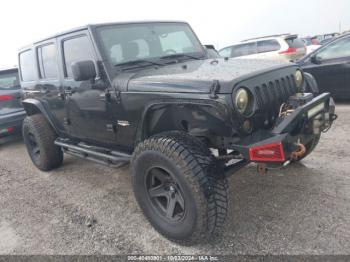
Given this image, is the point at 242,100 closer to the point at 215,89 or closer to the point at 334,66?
the point at 215,89

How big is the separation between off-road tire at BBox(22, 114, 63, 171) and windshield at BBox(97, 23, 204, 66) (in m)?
1.93

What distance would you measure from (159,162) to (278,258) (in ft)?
3.81

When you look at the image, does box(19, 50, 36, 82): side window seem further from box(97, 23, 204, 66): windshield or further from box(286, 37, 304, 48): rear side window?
box(286, 37, 304, 48): rear side window

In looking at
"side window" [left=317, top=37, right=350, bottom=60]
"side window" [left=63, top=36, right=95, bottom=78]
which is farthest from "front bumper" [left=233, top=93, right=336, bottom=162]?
"side window" [left=317, top=37, right=350, bottom=60]

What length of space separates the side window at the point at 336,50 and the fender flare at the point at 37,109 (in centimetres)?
537

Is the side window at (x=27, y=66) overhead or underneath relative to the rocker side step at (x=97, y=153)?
overhead

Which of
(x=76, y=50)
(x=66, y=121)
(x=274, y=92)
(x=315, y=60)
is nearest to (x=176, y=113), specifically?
(x=274, y=92)

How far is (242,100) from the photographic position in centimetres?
246

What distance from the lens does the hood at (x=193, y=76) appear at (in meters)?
2.51

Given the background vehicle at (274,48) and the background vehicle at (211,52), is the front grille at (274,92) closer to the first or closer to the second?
the background vehicle at (211,52)

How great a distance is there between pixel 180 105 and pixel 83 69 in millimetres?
1083

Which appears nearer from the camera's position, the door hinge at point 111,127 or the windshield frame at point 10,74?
the door hinge at point 111,127

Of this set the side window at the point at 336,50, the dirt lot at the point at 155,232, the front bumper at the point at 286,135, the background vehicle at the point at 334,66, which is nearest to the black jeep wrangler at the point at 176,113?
the front bumper at the point at 286,135

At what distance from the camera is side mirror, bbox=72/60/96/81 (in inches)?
122
